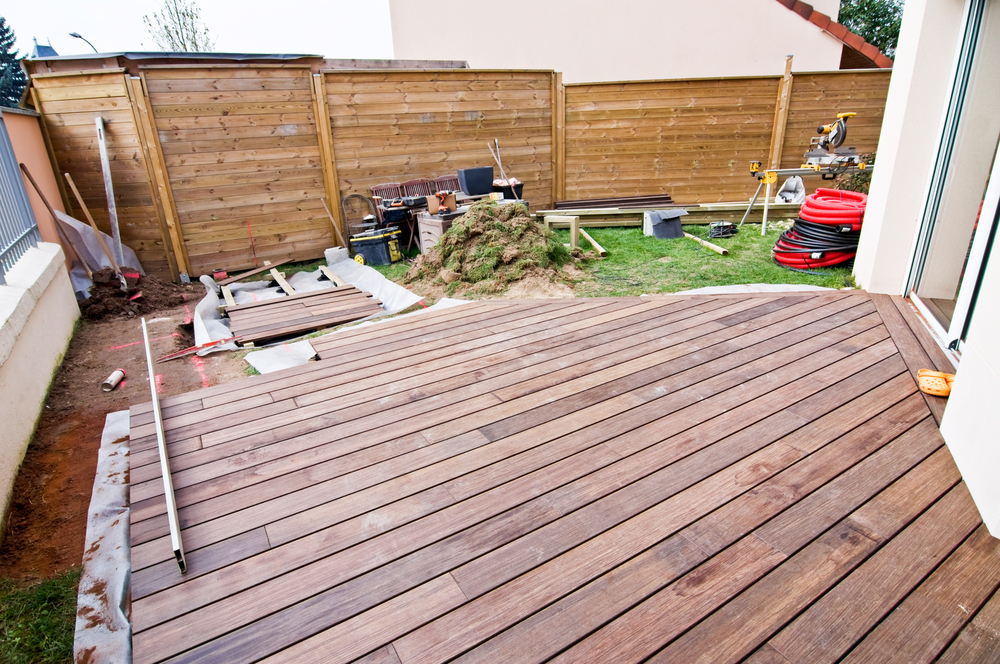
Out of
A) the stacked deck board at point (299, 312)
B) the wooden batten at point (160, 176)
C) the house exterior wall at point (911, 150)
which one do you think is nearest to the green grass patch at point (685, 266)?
the house exterior wall at point (911, 150)


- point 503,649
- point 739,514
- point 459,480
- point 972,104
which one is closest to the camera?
point 503,649

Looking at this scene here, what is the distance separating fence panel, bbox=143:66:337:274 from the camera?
203 inches

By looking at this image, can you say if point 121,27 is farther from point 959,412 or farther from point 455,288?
point 959,412

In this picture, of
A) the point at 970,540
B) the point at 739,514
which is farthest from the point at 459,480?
the point at 970,540

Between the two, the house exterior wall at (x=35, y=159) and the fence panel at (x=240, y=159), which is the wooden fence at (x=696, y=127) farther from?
the house exterior wall at (x=35, y=159)

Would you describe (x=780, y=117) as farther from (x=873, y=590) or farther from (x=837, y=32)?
(x=873, y=590)

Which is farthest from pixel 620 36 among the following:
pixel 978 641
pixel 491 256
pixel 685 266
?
pixel 978 641

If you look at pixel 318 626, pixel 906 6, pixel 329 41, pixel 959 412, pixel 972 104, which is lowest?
pixel 318 626

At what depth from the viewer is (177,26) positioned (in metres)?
13.9

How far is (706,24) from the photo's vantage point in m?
10.6

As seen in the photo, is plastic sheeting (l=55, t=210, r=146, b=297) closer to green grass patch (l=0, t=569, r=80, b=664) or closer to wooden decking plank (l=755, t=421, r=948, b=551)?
green grass patch (l=0, t=569, r=80, b=664)

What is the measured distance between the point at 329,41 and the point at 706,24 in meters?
16.6

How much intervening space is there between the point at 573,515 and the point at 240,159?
549 cm

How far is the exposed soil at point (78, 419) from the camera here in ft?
6.32
